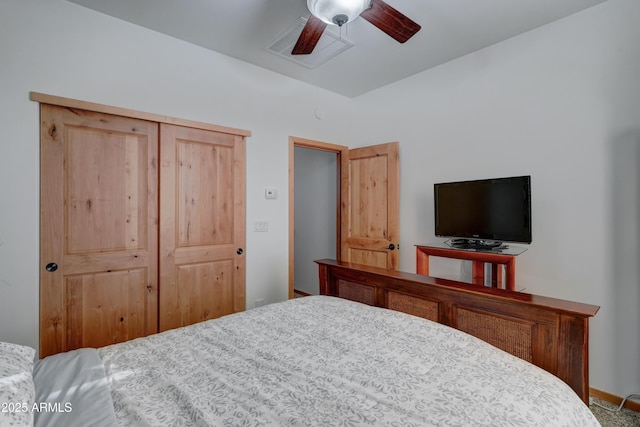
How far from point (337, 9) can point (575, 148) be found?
2.00 m

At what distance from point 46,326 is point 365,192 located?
305 centimetres

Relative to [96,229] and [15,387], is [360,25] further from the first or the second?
[15,387]

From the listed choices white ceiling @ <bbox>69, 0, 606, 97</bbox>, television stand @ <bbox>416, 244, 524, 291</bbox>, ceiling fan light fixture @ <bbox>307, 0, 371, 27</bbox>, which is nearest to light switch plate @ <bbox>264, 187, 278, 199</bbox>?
white ceiling @ <bbox>69, 0, 606, 97</bbox>

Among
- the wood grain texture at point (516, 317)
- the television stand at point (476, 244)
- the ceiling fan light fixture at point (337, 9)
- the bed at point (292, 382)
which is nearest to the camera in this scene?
the bed at point (292, 382)

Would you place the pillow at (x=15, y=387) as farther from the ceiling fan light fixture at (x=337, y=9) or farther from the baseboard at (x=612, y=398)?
the baseboard at (x=612, y=398)

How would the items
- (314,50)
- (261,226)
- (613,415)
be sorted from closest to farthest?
(613,415) → (314,50) → (261,226)

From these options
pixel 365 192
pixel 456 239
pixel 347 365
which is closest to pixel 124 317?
pixel 347 365

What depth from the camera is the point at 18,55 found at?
2.08 meters

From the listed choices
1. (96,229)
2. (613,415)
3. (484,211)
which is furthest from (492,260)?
(96,229)

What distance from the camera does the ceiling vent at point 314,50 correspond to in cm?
253

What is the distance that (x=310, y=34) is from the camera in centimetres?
207

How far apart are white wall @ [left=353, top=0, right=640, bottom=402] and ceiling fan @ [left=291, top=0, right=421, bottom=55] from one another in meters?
1.29

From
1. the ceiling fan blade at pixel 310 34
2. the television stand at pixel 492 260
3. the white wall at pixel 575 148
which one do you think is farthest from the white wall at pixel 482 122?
the ceiling fan blade at pixel 310 34

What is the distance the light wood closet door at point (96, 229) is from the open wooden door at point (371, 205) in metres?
2.12
